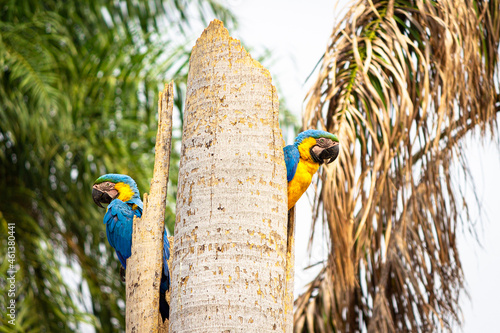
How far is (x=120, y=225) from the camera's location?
7.97ft

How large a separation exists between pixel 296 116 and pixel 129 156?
1.63 m

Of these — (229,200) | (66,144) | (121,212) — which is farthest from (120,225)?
(66,144)

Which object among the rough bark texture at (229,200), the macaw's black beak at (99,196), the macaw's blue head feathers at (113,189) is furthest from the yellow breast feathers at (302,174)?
the macaw's black beak at (99,196)

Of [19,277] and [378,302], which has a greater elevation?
[19,277]

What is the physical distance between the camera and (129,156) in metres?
4.88

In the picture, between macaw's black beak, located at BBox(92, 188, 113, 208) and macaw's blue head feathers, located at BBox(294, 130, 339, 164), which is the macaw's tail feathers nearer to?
macaw's black beak, located at BBox(92, 188, 113, 208)

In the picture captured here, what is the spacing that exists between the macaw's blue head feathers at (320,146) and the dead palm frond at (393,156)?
13.6 inches

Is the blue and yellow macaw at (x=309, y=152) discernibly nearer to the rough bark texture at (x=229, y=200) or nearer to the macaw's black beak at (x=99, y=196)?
the rough bark texture at (x=229, y=200)

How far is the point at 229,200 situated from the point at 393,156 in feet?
4.37

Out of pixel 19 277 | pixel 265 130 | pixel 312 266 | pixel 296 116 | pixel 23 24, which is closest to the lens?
pixel 265 130

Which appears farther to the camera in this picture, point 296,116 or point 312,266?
point 296,116

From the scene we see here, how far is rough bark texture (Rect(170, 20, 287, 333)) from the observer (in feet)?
5.45

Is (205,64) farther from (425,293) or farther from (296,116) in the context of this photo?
(296,116)

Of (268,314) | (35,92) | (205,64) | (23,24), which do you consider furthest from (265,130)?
(23,24)
